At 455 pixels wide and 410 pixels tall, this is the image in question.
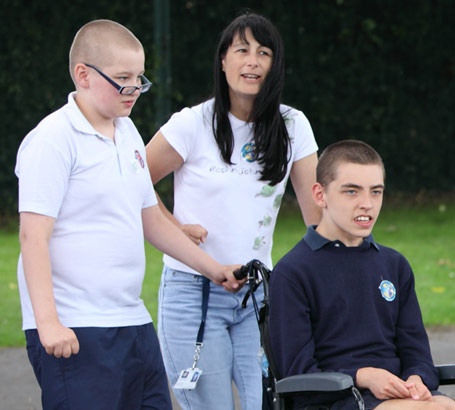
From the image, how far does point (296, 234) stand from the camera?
33.4 ft

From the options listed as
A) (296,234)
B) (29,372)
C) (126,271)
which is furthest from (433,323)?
(126,271)

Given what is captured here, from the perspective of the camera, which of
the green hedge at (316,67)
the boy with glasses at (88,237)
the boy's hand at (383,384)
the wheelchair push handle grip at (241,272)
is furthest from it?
the green hedge at (316,67)

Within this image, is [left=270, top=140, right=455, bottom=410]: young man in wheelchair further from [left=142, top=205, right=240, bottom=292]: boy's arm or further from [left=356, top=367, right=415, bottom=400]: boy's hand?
[left=142, top=205, right=240, bottom=292]: boy's arm

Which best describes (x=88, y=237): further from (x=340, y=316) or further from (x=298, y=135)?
(x=298, y=135)

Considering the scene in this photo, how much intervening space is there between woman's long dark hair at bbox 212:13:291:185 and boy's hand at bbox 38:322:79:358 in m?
1.10

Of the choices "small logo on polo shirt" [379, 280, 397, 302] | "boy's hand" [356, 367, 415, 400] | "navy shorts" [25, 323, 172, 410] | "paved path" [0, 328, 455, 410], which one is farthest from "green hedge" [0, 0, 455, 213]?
"boy's hand" [356, 367, 415, 400]

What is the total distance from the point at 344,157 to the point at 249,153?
50 cm

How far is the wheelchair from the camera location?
2869 mm

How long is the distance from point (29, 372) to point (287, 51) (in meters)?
7.22

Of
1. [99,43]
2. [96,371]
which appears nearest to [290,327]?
[96,371]

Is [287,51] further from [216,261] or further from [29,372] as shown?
[216,261]

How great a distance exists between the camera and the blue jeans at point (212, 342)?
3547 mm

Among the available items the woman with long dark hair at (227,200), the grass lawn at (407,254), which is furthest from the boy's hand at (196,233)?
the grass lawn at (407,254)

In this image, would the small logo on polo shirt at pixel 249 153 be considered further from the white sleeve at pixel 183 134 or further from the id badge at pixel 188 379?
the id badge at pixel 188 379
